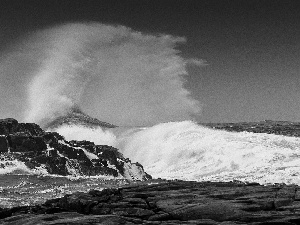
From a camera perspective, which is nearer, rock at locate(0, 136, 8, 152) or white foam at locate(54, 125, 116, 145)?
rock at locate(0, 136, 8, 152)

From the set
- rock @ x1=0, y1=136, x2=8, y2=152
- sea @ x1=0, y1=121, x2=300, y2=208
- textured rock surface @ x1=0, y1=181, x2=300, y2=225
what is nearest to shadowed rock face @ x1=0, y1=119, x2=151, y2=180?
rock @ x1=0, y1=136, x2=8, y2=152

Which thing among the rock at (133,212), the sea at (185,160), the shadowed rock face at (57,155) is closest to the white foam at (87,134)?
the sea at (185,160)

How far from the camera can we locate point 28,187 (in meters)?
83.4

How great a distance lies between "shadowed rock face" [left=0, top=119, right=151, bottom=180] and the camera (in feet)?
337

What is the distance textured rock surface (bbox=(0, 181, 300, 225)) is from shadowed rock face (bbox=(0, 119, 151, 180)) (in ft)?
219

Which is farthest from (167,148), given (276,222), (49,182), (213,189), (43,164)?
(276,222)

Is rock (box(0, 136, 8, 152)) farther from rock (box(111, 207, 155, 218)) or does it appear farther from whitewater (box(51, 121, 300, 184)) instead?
rock (box(111, 207, 155, 218))

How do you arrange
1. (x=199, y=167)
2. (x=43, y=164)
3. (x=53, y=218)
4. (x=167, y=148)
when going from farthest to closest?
(x=167, y=148) → (x=199, y=167) → (x=43, y=164) → (x=53, y=218)

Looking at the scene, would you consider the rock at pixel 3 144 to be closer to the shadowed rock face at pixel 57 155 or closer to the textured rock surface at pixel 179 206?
the shadowed rock face at pixel 57 155

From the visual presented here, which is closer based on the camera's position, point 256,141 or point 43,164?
point 43,164

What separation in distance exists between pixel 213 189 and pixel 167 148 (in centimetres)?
10787

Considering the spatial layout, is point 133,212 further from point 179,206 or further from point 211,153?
point 211,153

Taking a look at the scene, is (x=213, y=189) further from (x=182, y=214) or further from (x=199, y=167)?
(x=199, y=167)

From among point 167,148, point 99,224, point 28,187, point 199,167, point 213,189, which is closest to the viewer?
point 99,224
